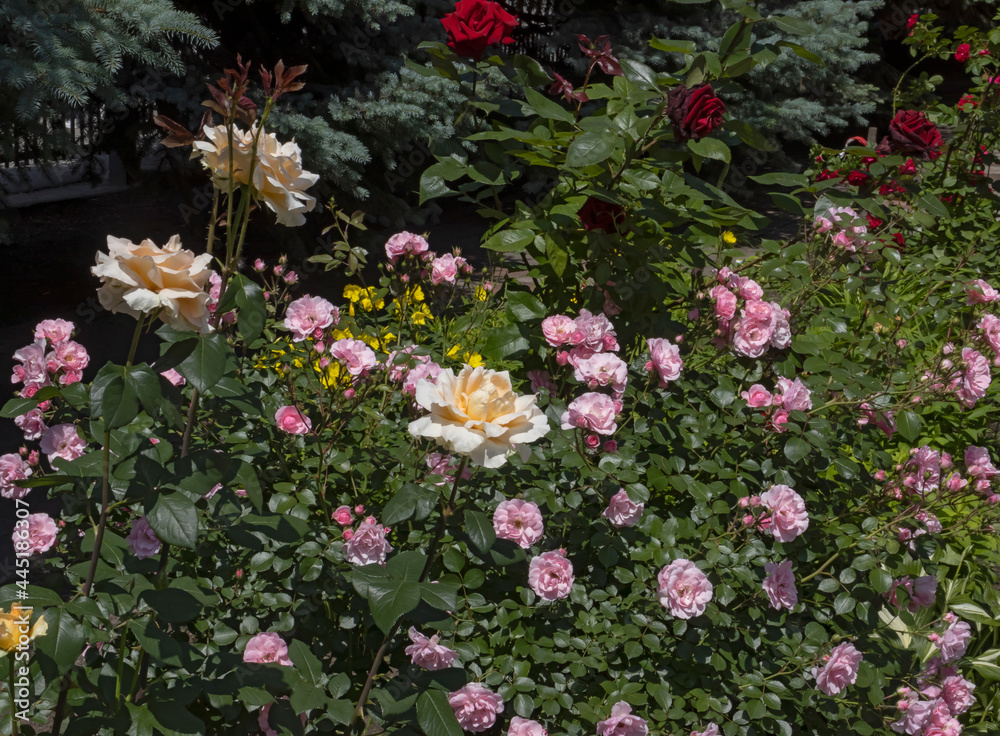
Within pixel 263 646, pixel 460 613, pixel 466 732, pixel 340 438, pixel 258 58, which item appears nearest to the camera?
pixel 263 646

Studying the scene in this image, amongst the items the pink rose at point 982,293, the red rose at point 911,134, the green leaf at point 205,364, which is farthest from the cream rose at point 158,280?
the red rose at point 911,134

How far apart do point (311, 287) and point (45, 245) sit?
239 cm

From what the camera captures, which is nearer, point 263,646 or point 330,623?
point 263,646

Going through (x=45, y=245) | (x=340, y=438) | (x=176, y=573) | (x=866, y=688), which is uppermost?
(x=340, y=438)

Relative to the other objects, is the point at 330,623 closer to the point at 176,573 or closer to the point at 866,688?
the point at 176,573

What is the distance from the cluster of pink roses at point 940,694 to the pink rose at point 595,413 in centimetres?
89

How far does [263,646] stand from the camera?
1.49 m

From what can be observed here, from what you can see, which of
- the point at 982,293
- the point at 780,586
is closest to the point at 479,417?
the point at 780,586

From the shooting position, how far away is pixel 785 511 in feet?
5.69

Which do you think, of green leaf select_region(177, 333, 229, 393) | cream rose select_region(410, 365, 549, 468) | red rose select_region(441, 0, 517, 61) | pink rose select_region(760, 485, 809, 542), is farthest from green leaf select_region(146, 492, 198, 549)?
red rose select_region(441, 0, 517, 61)

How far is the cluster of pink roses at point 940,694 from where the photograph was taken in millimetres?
1800

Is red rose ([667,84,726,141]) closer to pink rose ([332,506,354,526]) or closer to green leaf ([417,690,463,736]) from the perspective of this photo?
pink rose ([332,506,354,526])

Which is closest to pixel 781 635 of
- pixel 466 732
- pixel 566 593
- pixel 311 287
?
pixel 566 593

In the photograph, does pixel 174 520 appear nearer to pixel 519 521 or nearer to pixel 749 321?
pixel 519 521
